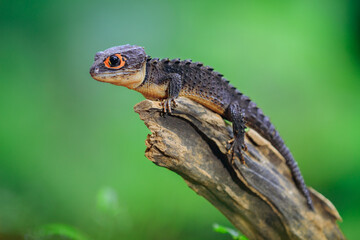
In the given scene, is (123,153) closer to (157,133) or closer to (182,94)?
(182,94)

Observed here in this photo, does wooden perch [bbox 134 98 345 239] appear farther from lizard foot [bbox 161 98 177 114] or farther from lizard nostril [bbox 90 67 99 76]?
lizard nostril [bbox 90 67 99 76]

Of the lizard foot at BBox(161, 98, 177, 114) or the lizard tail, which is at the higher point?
the lizard foot at BBox(161, 98, 177, 114)

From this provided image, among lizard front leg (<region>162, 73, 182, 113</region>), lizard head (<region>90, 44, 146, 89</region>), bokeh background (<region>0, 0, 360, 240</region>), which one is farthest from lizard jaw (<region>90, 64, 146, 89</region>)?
bokeh background (<region>0, 0, 360, 240</region>)

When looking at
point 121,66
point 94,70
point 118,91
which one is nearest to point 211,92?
point 121,66

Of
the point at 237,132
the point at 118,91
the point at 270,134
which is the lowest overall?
the point at 118,91

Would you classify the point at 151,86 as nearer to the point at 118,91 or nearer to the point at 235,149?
the point at 235,149

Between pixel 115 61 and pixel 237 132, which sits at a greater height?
pixel 115 61
